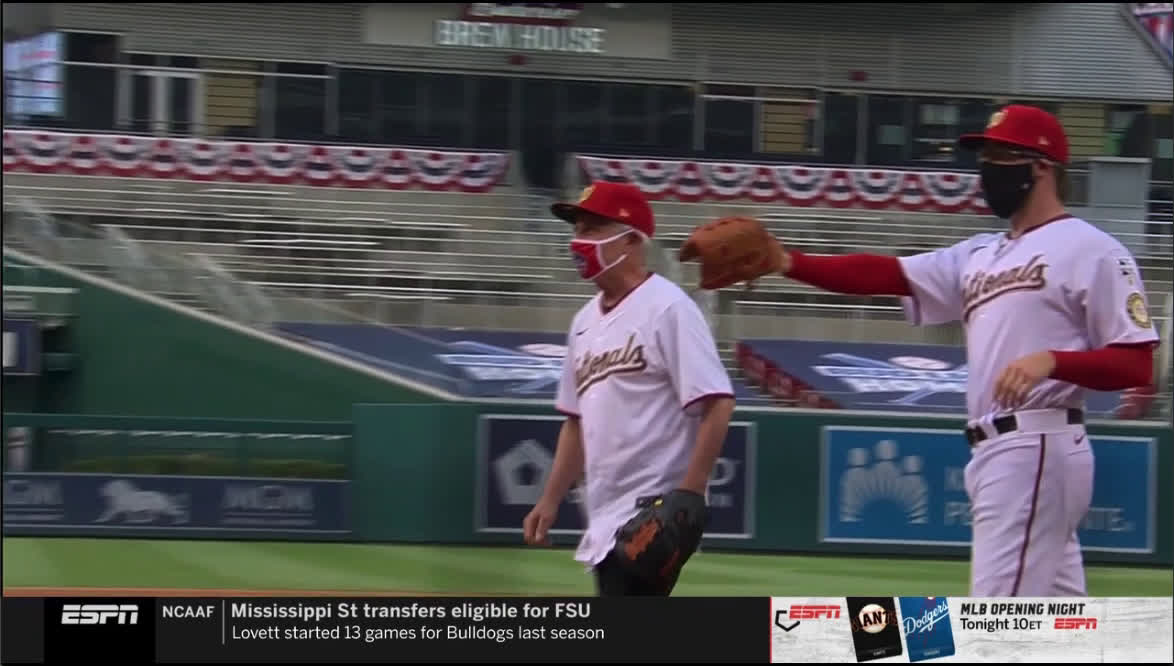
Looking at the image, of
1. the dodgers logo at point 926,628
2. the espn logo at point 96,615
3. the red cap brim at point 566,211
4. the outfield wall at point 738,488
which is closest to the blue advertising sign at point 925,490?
the outfield wall at point 738,488

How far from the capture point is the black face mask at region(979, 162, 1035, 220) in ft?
10.1

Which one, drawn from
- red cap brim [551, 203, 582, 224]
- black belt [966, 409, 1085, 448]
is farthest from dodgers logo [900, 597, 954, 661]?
red cap brim [551, 203, 582, 224]

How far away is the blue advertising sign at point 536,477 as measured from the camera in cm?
330

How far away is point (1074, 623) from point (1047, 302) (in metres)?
0.83

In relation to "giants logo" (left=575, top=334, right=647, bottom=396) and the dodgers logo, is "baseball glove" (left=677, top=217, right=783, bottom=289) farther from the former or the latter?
the dodgers logo

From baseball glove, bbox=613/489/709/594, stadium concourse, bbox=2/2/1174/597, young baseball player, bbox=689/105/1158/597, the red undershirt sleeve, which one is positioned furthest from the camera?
stadium concourse, bbox=2/2/1174/597

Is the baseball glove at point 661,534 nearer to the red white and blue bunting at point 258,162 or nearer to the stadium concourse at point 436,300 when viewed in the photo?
the stadium concourse at point 436,300

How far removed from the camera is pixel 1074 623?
3.32 meters

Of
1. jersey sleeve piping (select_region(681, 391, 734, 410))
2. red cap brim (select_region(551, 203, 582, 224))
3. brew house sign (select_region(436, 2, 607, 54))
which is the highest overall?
brew house sign (select_region(436, 2, 607, 54))

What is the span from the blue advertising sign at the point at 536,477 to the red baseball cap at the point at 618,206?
0.48 m

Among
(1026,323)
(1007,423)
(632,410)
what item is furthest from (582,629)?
(1026,323)

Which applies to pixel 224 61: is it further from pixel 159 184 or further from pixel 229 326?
pixel 229 326

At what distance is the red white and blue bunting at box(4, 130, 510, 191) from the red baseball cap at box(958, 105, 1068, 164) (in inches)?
43.8

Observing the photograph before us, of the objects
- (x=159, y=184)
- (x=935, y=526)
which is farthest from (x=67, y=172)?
(x=935, y=526)
